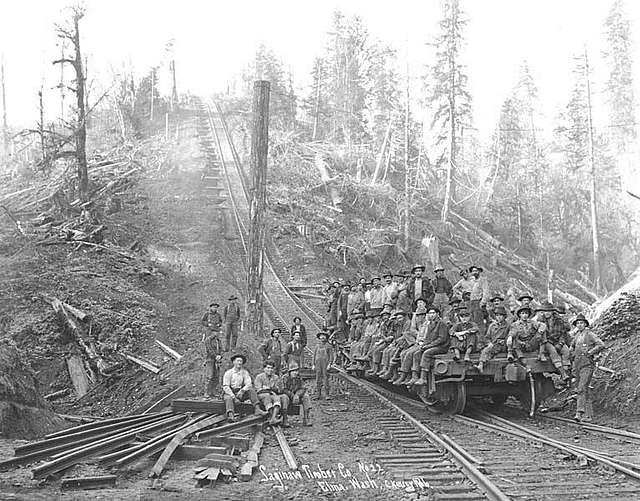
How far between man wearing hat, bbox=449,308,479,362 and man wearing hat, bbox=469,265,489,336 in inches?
19.9

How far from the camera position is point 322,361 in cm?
1430

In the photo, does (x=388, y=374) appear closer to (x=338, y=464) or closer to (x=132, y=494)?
(x=338, y=464)

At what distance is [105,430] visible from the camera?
958 centimetres

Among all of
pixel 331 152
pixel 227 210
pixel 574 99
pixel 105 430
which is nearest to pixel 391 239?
pixel 227 210

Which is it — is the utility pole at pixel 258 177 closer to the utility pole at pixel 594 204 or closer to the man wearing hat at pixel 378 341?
the man wearing hat at pixel 378 341

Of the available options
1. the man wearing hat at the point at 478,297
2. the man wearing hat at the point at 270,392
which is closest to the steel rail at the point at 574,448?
the man wearing hat at the point at 478,297

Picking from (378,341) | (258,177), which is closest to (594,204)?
(378,341)

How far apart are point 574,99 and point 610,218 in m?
7.84

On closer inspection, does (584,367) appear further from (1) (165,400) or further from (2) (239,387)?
(1) (165,400)

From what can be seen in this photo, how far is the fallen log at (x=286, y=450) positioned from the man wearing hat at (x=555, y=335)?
16.4 ft

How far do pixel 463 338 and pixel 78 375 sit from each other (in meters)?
9.27

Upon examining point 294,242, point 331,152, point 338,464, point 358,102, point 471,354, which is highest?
point 358,102

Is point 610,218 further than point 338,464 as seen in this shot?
Yes

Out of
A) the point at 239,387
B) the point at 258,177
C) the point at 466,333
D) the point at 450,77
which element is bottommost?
the point at 239,387
